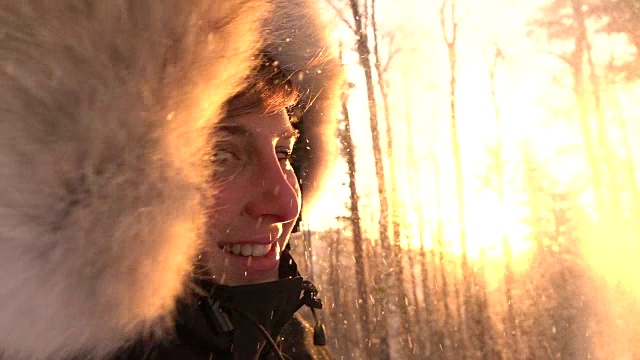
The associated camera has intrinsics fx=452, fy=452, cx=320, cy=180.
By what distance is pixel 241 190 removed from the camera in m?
0.59

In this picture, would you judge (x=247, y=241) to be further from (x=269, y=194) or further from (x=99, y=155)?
(x=99, y=155)

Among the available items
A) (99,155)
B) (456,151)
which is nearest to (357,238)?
(456,151)

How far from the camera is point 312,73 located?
0.76m

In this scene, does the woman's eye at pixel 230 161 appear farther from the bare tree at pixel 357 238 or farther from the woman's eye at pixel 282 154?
the bare tree at pixel 357 238

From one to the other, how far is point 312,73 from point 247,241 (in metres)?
0.31

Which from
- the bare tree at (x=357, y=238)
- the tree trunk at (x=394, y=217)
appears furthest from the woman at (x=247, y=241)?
the tree trunk at (x=394, y=217)

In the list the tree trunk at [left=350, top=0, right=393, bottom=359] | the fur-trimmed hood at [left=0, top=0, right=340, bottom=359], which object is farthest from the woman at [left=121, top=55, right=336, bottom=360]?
the tree trunk at [left=350, top=0, right=393, bottom=359]

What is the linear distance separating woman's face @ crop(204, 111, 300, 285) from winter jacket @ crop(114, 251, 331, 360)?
0.04m

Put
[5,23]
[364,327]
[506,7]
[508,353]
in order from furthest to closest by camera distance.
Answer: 1. [508,353]
2. [364,327]
3. [506,7]
4. [5,23]

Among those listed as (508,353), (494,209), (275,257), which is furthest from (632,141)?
(275,257)

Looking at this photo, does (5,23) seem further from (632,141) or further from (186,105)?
(632,141)

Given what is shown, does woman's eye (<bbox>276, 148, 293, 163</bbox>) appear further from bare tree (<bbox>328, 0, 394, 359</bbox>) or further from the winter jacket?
bare tree (<bbox>328, 0, 394, 359</bbox>)

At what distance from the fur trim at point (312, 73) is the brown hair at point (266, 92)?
0.07 feet

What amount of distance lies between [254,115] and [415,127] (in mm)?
5427
